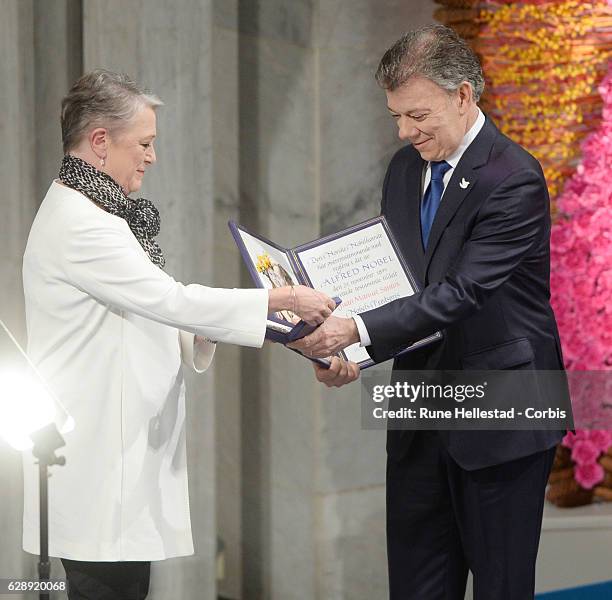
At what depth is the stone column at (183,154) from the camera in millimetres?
3715

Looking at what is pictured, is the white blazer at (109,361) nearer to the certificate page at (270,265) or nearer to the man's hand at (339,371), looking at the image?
the certificate page at (270,265)

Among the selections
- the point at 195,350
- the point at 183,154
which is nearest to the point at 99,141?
the point at 195,350

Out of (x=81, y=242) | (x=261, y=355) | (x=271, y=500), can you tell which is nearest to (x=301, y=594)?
(x=271, y=500)

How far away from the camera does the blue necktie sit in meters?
3.15

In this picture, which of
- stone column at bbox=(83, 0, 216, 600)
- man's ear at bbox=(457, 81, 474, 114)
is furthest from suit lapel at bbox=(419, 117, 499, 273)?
stone column at bbox=(83, 0, 216, 600)

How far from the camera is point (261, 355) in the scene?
→ 439cm

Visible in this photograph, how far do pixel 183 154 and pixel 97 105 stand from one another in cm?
102

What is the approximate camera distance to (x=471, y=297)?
9.95 feet

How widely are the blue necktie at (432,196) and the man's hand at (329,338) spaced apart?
30cm

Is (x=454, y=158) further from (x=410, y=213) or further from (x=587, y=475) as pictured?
(x=587, y=475)

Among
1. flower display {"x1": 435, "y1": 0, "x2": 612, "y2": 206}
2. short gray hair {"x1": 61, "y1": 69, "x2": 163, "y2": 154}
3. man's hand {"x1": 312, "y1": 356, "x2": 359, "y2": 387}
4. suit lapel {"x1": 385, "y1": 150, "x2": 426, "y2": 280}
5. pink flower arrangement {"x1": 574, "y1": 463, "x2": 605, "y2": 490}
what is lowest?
pink flower arrangement {"x1": 574, "y1": 463, "x2": 605, "y2": 490}

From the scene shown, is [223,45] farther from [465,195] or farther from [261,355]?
[465,195]

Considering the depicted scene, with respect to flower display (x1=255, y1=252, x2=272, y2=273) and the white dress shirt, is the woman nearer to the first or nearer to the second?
flower display (x1=255, y1=252, x2=272, y2=273)

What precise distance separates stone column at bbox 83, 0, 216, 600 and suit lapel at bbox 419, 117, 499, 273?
104cm
